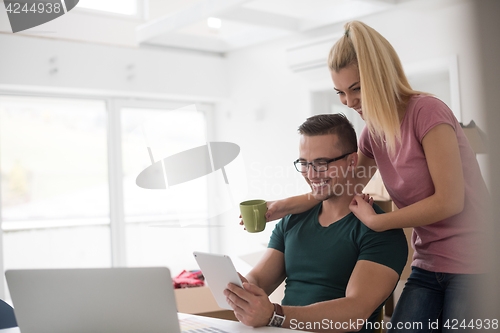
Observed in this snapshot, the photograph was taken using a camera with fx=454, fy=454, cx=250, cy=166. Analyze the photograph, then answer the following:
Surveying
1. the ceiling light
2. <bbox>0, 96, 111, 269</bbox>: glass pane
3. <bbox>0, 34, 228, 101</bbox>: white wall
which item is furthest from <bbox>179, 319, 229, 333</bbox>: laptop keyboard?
the ceiling light

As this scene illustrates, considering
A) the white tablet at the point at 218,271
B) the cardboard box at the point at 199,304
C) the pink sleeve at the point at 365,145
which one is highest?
the pink sleeve at the point at 365,145

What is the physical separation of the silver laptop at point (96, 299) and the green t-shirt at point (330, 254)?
67 centimetres

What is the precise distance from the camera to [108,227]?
13.9 ft

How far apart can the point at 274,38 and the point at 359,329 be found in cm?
326

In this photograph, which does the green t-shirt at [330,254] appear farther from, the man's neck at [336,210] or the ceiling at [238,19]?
the ceiling at [238,19]

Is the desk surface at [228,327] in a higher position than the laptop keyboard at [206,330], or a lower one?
lower

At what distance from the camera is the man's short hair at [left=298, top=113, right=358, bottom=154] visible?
4.90 feet

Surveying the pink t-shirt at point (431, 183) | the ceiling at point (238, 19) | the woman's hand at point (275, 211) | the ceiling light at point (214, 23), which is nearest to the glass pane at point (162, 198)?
the ceiling at point (238, 19)

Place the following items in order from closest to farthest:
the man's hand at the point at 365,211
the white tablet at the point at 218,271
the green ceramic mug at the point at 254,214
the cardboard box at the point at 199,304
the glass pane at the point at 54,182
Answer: the white tablet at the point at 218,271 → the man's hand at the point at 365,211 → the green ceramic mug at the point at 254,214 → the cardboard box at the point at 199,304 → the glass pane at the point at 54,182

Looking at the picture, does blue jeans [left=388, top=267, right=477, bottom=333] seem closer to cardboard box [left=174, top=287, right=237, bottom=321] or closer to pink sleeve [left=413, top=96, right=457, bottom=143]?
pink sleeve [left=413, top=96, right=457, bottom=143]

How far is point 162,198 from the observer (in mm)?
4637

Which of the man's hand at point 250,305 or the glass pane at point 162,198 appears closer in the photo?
the man's hand at point 250,305

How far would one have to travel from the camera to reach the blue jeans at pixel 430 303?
1179 millimetres

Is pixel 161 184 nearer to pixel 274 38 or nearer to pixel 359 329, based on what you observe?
pixel 274 38
